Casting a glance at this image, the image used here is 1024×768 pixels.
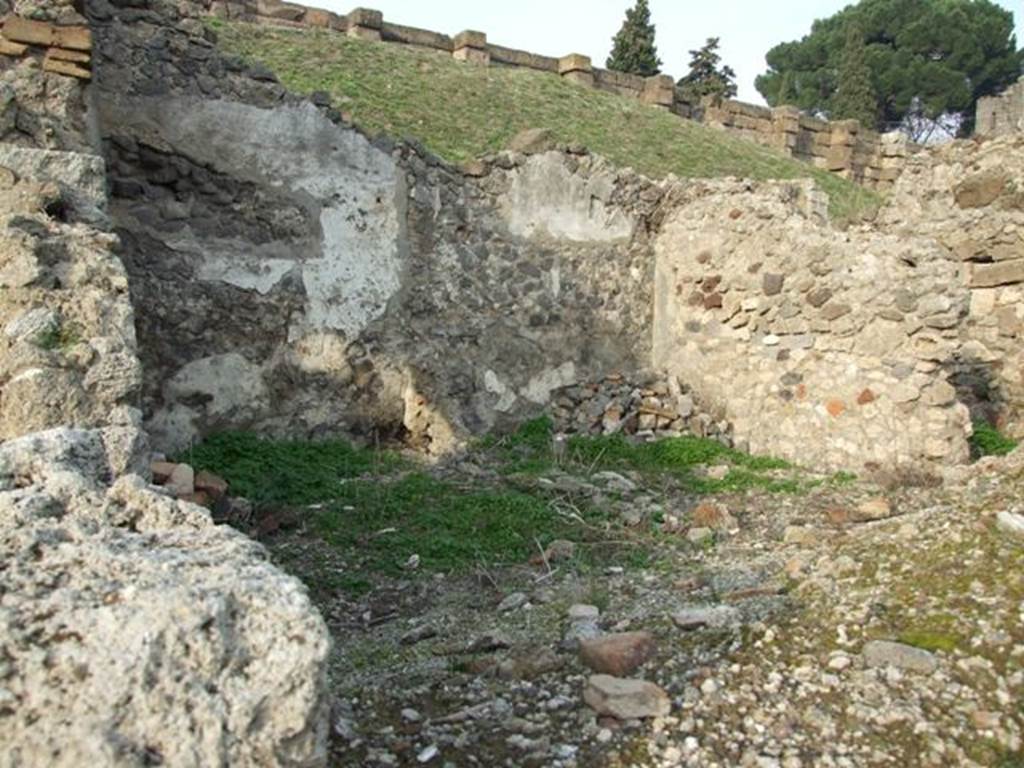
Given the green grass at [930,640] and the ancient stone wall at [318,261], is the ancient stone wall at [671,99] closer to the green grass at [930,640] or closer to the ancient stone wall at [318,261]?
the ancient stone wall at [318,261]

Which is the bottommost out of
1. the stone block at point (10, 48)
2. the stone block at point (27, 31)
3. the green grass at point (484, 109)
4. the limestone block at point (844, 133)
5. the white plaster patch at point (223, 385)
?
the white plaster patch at point (223, 385)

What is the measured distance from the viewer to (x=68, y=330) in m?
3.22

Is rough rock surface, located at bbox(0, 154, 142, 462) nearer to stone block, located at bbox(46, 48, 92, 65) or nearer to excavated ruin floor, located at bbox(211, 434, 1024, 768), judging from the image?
stone block, located at bbox(46, 48, 92, 65)

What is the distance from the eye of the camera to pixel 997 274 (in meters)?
7.96

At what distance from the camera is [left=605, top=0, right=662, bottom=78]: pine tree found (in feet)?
84.8

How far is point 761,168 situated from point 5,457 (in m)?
15.2

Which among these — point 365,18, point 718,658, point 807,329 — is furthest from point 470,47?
point 718,658

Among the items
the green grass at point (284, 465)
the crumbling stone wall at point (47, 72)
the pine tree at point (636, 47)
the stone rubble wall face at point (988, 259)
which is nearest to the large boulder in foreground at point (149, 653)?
the crumbling stone wall at point (47, 72)

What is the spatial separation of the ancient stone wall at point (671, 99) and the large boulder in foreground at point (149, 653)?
49.2 ft

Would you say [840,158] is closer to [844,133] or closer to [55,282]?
[844,133]

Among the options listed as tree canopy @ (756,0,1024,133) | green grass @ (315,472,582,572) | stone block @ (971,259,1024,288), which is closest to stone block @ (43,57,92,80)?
green grass @ (315,472,582,572)

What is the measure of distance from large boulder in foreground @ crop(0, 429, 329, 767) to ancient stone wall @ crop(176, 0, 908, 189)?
1500 centimetres

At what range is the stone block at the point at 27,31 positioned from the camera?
173 inches

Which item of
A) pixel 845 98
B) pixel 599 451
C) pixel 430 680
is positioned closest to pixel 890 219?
pixel 599 451
